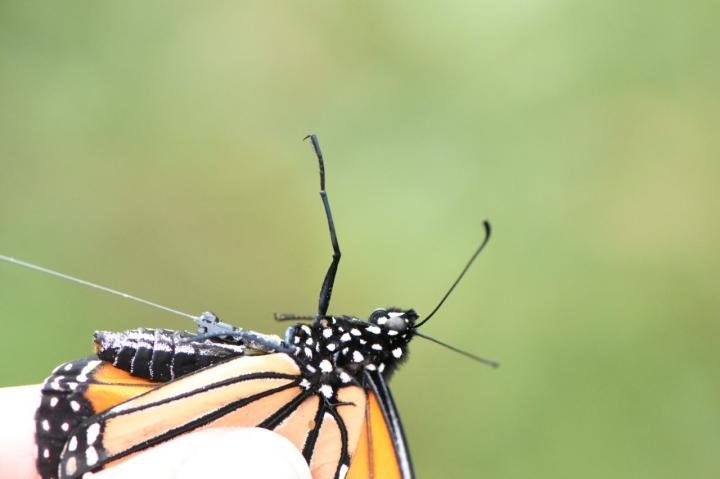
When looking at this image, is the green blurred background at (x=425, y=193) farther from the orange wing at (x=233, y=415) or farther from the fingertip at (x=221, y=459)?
the fingertip at (x=221, y=459)

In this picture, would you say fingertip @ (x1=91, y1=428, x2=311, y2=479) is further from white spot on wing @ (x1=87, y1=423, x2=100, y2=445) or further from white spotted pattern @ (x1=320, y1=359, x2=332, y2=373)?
white spotted pattern @ (x1=320, y1=359, x2=332, y2=373)

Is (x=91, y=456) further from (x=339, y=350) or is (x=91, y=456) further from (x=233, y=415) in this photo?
(x=339, y=350)

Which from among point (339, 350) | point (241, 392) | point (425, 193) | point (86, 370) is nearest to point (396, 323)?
point (339, 350)

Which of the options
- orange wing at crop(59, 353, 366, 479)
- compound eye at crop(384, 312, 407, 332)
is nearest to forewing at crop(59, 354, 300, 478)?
orange wing at crop(59, 353, 366, 479)

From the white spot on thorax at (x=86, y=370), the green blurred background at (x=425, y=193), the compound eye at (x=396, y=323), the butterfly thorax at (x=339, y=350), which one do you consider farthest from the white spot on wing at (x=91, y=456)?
the green blurred background at (x=425, y=193)

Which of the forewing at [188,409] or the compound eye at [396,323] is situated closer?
the forewing at [188,409]
